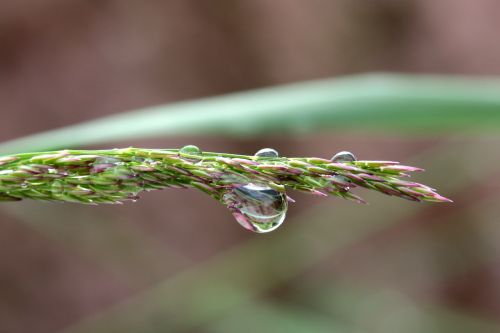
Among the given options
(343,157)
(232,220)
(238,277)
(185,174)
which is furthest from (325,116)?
(232,220)

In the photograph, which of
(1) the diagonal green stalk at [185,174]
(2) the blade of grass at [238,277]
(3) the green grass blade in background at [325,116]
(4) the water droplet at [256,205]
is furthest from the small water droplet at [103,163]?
(2) the blade of grass at [238,277]

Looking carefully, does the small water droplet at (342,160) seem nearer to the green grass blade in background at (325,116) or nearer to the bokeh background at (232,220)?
the green grass blade in background at (325,116)

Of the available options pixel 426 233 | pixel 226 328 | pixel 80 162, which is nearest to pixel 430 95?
pixel 80 162

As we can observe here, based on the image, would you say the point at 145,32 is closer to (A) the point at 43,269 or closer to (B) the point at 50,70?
(B) the point at 50,70

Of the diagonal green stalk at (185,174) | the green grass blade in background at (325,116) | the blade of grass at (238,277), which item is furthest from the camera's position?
the blade of grass at (238,277)

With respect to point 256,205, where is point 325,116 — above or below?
above

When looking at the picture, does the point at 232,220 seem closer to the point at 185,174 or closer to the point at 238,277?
the point at 238,277
